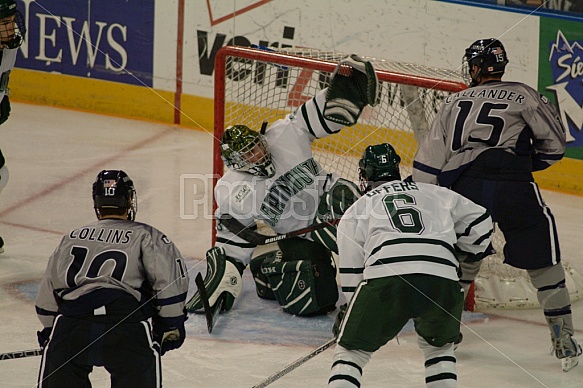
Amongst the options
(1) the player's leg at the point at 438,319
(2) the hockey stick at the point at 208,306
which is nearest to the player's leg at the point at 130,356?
(1) the player's leg at the point at 438,319

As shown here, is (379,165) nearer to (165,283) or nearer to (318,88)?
(165,283)

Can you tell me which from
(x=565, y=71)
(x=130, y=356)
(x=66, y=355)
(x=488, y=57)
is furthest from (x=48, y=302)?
(x=565, y=71)

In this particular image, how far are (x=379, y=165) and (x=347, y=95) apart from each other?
1076 mm

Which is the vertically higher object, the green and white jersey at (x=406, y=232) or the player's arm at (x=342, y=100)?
the player's arm at (x=342, y=100)

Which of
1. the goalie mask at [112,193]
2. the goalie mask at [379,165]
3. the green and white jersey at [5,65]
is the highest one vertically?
the green and white jersey at [5,65]

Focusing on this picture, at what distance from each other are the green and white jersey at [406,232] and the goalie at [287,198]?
1.17 metres

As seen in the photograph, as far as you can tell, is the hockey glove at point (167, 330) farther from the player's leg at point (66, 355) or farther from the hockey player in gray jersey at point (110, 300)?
the player's leg at point (66, 355)

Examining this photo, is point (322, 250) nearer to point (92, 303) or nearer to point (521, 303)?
point (521, 303)

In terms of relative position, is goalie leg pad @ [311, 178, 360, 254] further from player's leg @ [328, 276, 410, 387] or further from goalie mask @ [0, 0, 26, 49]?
goalie mask @ [0, 0, 26, 49]

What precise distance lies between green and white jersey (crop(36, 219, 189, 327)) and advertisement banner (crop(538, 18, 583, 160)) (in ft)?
12.9

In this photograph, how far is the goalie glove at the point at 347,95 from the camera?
479cm

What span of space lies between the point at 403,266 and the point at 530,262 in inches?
39.1

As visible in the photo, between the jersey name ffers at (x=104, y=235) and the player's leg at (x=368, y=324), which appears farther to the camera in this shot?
the player's leg at (x=368, y=324)

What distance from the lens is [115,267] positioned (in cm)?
328
